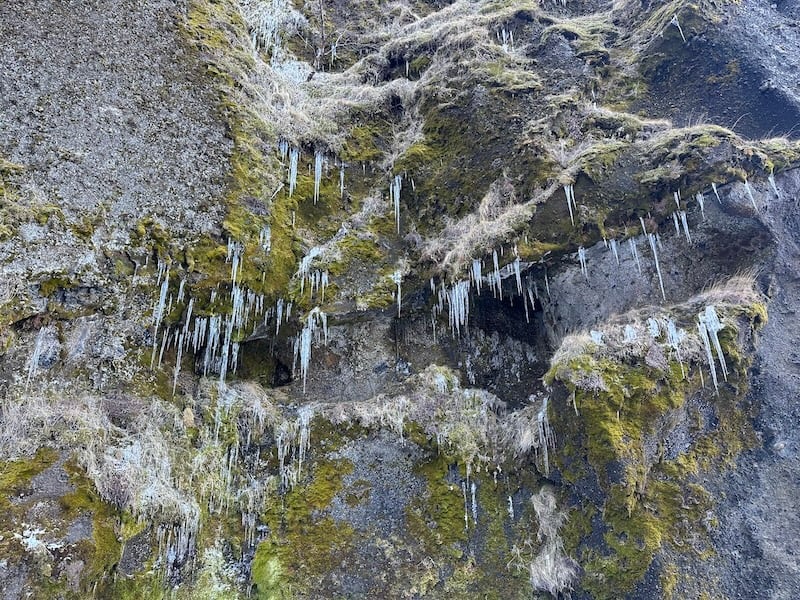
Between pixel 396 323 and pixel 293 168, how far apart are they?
13.5 ft

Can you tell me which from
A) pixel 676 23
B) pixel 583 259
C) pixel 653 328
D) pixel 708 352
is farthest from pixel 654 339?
pixel 676 23

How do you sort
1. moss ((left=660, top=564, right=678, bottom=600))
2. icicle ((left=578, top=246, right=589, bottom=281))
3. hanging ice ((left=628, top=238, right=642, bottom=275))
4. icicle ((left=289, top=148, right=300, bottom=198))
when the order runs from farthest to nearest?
icicle ((left=289, top=148, right=300, bottom=198)) → icicle ((left=578, top=246, right=589, bottom=281)) → hanging ice ((left=628, top=238, right=642, bottom=275)) → moss ((left=660, top=564, right=678, bottom=600))

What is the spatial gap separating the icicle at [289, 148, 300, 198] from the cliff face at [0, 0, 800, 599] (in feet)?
0.21

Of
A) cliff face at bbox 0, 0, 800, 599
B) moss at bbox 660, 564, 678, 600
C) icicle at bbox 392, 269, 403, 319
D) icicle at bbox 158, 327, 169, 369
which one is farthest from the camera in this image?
icicle at bbox 392, 269, 403, 319

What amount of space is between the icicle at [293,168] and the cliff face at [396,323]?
0.21 ft

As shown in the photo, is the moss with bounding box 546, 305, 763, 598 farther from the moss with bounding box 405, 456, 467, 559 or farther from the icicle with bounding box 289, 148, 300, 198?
the icicle with bounding box 289, 148, 300, 198

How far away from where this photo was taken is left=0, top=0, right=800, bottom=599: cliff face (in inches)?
285

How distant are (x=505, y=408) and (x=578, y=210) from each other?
402cm

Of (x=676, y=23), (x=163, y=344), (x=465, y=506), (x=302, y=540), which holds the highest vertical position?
(x=676, y=23)

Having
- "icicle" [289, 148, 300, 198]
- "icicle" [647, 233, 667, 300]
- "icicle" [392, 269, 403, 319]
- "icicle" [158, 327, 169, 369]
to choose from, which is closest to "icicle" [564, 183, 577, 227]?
"icicle" [647, 233, 667, 300]

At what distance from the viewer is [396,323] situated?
10.8 metres

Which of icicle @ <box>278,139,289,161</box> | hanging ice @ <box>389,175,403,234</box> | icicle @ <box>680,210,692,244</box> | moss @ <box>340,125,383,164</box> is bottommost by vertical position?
icicle @ <box>680,210,692,244</box>

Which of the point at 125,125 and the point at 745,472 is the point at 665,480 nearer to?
the point at 745,472

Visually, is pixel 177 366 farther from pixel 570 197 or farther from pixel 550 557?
pixel 570 197
